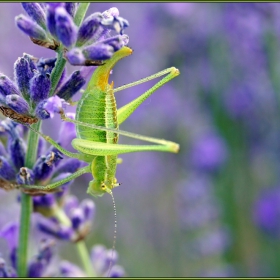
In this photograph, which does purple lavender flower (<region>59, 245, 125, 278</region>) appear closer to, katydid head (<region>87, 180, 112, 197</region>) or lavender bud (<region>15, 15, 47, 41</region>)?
katydid head (<region>87, 180, 112, 197</region>)

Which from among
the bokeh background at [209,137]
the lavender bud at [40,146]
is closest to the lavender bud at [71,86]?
the lavender bud at [40,146]

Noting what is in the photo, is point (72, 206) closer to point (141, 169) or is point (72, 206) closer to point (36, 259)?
point (36, 259)

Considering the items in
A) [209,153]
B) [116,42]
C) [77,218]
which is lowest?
[77,218]

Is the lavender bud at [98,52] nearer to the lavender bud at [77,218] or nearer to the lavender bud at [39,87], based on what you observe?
the lavender bud at [39,87]

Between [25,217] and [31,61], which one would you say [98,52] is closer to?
[31,61]

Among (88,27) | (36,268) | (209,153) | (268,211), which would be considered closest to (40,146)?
(36,268)

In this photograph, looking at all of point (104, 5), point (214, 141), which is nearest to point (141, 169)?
point (214, 141)
